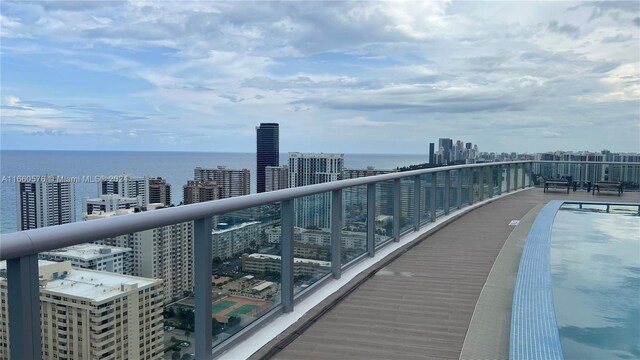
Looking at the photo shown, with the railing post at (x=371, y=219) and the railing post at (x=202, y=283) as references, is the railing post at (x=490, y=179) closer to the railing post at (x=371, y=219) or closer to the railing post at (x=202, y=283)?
the railing post at (x=371, y=219)

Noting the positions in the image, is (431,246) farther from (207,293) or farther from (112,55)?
(112,55)

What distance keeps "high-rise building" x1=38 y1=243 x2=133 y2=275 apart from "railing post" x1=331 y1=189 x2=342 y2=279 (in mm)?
2767

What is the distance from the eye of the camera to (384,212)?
6539mm

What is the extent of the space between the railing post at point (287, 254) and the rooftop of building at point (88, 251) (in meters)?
1.65

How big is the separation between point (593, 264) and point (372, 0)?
1147 centimetres

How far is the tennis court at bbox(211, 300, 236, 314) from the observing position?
9.58ft

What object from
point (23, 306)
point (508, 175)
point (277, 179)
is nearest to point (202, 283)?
point (23, 306)

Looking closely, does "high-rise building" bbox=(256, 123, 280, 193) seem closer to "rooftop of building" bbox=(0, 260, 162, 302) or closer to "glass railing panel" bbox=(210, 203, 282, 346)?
"glass railing panel" bbox=(210, 203, 282, 346)

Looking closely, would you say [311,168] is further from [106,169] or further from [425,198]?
[106,169]

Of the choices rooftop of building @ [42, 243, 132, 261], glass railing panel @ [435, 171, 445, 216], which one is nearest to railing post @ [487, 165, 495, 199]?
glass railing panel @ [435, 171, 445, 216]

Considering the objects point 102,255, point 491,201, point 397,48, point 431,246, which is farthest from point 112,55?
point 102,255

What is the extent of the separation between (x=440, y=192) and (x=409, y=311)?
556 cm

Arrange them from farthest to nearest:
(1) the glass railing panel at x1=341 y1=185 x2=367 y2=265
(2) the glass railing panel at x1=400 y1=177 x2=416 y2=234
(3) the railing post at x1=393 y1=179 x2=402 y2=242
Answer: (2) the glass railing panel at x1=400 y1=177 x2=416 y2=234
(3) the railing post at x1=393 y1=179 x2=402 y2=242
(1) the glass railing panel at x1=341 y1=185 x2=367 y2=265

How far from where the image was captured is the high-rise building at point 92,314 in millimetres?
1845
